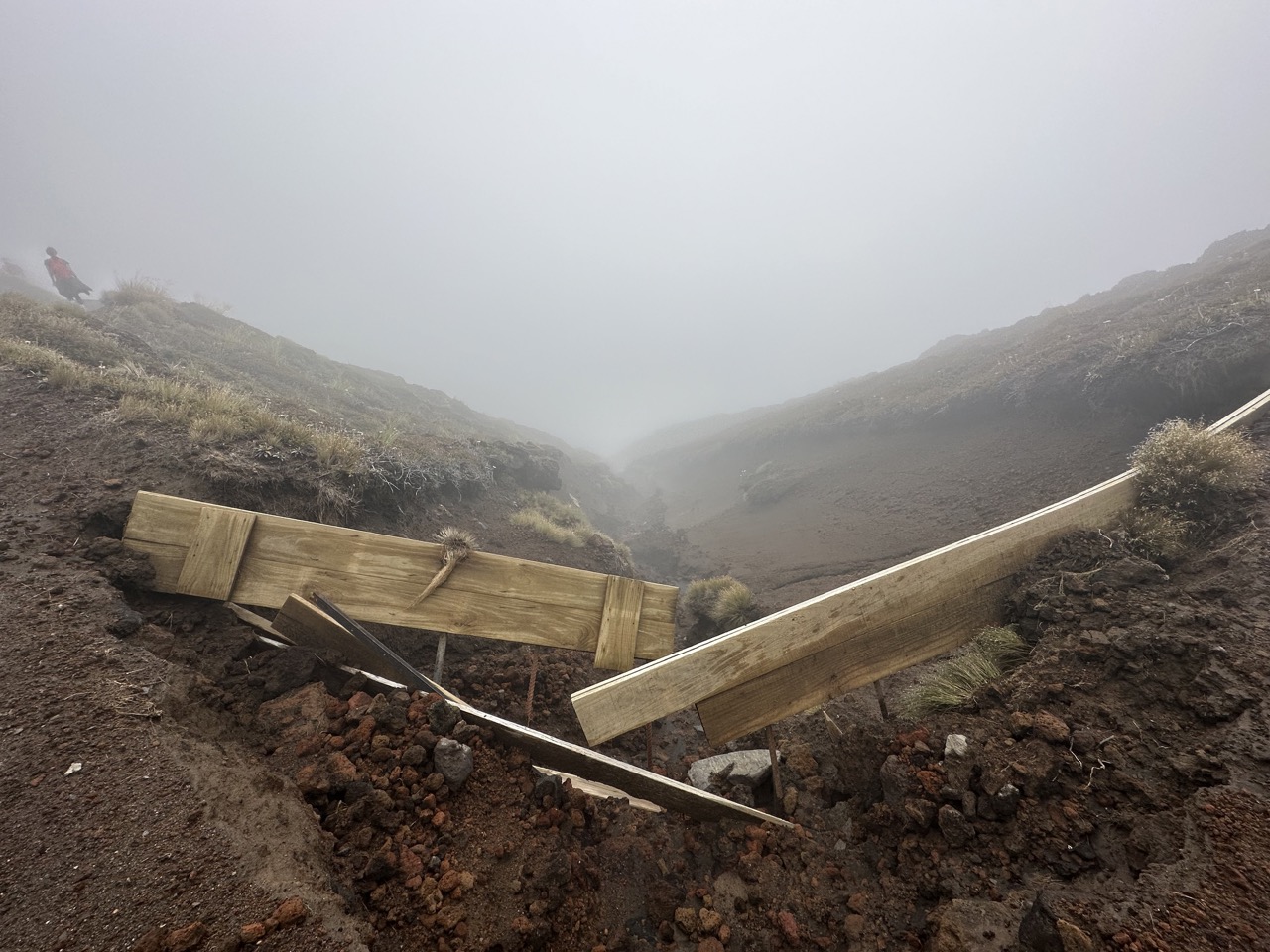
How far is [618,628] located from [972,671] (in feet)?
7.82

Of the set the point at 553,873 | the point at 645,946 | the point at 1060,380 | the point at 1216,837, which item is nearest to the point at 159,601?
the point at 553,873

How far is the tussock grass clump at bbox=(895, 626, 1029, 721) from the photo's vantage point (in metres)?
3.01

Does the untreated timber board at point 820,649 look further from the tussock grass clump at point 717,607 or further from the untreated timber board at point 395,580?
the tussock grass clump at point 717,607

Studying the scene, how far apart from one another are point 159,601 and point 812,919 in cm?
438

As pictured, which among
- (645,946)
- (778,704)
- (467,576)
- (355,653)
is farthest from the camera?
(467,576)

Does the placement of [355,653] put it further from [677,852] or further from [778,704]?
[778,704]

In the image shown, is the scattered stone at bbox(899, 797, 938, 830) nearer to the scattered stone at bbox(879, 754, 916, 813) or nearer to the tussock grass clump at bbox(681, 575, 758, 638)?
the scattered stone at bbox(879, 754, 916, 813)

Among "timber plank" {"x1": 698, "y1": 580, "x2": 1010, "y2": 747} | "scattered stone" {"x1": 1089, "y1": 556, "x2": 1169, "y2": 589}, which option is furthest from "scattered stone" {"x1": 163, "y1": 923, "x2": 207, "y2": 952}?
"scattered stone" {"x1": 1089, "y1": 556, "x2": 1169, "y2": 589}

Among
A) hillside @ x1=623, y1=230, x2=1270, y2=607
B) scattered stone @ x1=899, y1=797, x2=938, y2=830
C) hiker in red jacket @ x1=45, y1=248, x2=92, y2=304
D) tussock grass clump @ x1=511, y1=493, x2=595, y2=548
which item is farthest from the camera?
hiker in red jacket @ x1=45, y1=248, x2=92, y2=304

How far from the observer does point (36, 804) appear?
68.2 inches

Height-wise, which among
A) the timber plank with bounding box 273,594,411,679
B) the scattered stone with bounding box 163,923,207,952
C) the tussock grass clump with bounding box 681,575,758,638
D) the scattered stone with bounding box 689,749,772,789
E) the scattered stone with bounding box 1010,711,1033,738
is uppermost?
the timber plank with bounding box 273,594,411,679

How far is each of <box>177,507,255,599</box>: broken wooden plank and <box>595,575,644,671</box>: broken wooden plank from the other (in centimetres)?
264

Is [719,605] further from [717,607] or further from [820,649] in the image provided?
[820,649]

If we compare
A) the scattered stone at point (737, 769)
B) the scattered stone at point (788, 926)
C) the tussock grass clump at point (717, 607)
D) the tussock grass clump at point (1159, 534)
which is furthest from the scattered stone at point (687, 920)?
the tussock grass clump at point (717, 607)
